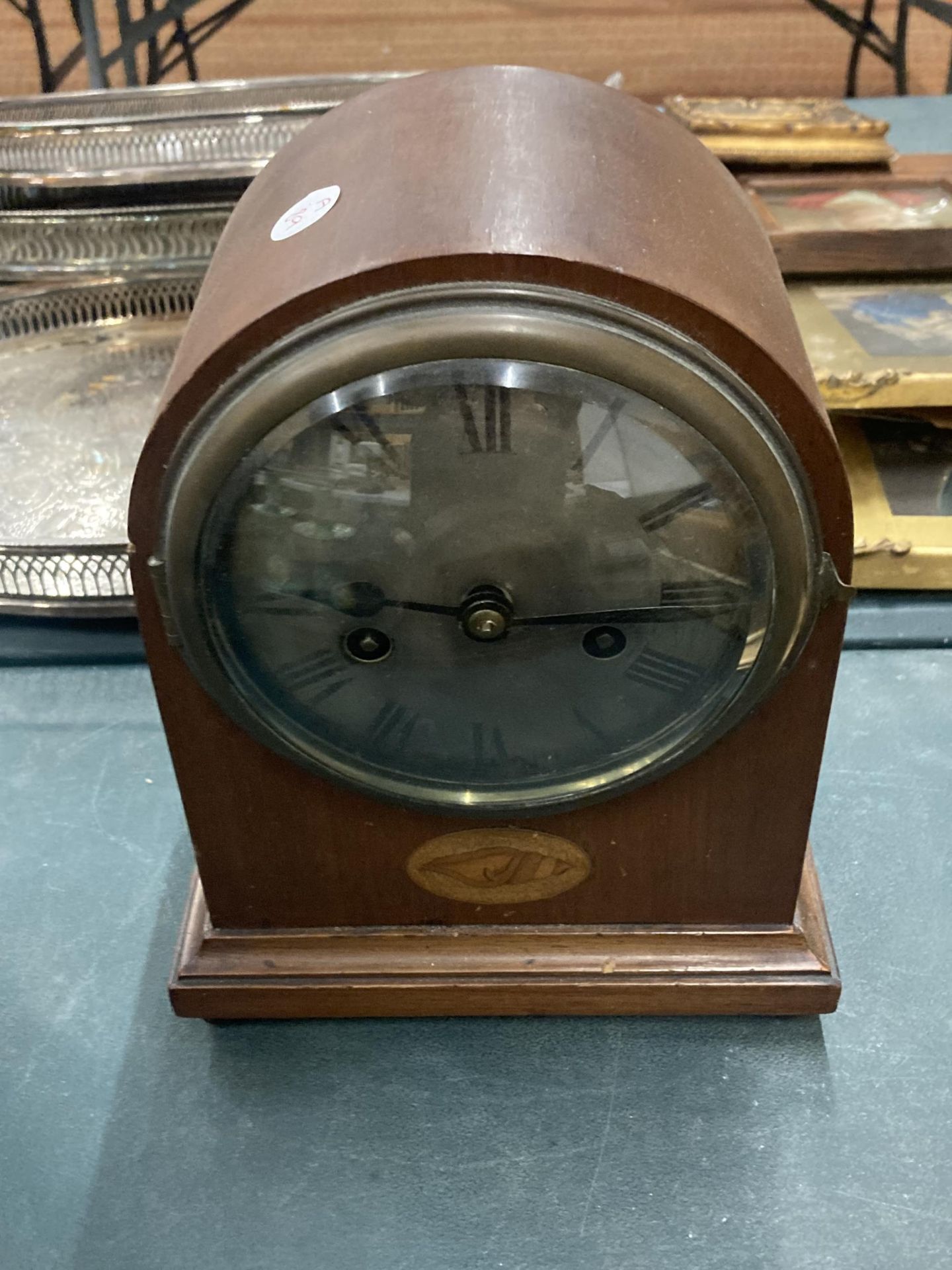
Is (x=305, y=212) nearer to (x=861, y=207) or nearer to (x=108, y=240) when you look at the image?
(x=108, y=240)

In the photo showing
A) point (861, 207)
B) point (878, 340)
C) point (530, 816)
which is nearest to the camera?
point (530, 816)

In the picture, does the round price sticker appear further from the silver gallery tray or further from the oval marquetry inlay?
the silver gallery tray

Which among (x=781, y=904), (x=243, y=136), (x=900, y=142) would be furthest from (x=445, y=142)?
(x=900, y=142)

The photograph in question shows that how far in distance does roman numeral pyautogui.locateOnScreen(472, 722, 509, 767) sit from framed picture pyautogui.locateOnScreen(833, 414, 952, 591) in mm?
806

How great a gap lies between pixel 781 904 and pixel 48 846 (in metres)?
0.82

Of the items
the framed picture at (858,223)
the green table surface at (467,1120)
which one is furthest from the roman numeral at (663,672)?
the framed picture at (858,223)

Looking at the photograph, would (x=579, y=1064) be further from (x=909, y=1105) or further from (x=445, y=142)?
(x=445, y=142)

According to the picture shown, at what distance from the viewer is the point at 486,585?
30.6 inches

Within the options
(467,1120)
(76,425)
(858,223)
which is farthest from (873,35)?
(467,1120)

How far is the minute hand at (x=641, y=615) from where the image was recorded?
30.9 inches

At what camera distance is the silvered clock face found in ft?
2.35

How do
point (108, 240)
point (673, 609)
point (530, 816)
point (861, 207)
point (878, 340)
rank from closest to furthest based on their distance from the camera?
1. point (673, 609)
2. point (530, 816)
3. point (878, 340)
4. point (108, 240)
5. point (861, 207)

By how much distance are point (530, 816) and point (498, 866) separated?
81 mm

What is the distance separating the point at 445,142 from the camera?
31.6 inches
